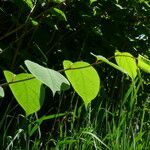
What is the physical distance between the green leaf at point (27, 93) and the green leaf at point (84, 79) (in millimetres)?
56

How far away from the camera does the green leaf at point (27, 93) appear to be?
70cm

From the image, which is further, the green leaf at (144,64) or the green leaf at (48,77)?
the green leaf at (144,64)

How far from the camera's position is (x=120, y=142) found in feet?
8.33

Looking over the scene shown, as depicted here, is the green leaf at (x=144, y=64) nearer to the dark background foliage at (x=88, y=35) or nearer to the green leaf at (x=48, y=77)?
the green leaf at (x=48, y=77)

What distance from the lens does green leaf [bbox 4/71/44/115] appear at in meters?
0.70

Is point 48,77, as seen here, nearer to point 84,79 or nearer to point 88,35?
point 84,79

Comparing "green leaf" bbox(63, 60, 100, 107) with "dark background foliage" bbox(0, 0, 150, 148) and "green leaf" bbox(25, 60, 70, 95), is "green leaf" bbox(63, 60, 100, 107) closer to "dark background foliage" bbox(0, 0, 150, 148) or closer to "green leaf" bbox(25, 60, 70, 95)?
"green leaf" bbox(25, 60, 70, 95)

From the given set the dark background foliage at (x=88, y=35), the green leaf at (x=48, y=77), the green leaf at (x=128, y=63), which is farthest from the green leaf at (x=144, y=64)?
the dark background foliage at (x=88, y=35)

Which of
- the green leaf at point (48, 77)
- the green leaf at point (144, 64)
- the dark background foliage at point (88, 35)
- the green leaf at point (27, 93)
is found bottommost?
the green leaf at point (27, 93)

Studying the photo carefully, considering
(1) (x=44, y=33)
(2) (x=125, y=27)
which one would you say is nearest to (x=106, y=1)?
(2) (x=125, y=27)

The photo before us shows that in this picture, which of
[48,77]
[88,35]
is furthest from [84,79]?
[88,35]

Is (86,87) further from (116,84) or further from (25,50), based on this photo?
(116,84)

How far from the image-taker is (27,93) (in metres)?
0.71

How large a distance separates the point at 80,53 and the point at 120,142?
756 millimetres
